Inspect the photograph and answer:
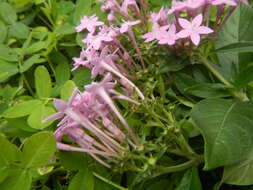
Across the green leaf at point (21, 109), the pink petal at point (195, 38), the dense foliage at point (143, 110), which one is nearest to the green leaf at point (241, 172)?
the dense foliage at point (143, 110)

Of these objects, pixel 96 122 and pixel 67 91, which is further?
pixel 67 91

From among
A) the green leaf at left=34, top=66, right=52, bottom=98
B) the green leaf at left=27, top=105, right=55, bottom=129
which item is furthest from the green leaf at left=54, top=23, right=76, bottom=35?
the green leaf at left=27, top=105, right=55, bottom=129

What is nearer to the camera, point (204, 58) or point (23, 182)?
point (23, 182)

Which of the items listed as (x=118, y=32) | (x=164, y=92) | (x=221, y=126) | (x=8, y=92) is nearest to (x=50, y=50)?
(x=8, y=92)

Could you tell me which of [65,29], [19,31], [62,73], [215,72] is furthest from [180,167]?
[19,31]

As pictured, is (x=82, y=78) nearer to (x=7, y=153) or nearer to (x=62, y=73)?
(x=62, y=73)

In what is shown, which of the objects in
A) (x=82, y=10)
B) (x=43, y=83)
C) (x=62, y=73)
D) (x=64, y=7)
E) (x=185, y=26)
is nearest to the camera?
(x=185, y=26)

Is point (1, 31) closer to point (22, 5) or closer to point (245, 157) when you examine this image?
point (22, 5)
